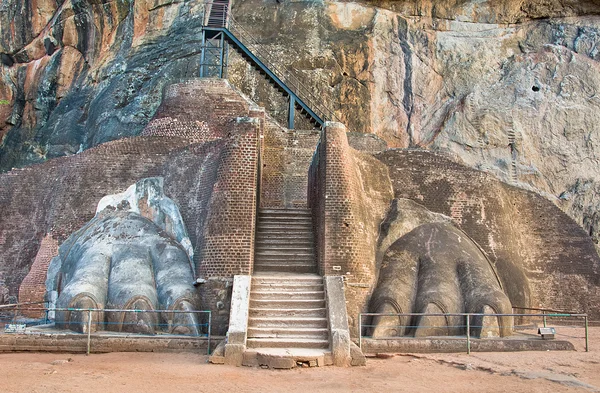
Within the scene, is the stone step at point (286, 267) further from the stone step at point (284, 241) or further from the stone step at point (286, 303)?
the stone step at point (286, 303)

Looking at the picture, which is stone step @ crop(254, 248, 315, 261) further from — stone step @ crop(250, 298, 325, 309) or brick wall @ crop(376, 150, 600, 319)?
brick wall @ crop(376, 150, 600, 319)

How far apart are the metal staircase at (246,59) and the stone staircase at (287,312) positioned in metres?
9.00

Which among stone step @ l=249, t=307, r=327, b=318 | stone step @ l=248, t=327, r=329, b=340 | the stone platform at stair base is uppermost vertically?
stone step @ l=249, t=307, r=327, b=318

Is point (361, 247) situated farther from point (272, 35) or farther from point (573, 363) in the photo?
point (272, 35)

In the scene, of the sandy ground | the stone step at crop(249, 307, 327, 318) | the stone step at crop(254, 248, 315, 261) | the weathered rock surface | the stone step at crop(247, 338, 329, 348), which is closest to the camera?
the sandy ground

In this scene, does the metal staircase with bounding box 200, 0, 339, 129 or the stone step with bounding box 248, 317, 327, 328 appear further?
the metal staircase with bounding box 200, 0, 339, 129

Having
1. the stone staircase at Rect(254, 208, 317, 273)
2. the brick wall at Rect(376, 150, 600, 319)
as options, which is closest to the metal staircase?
the brick wall at Rect(376, 150, 600, 319)

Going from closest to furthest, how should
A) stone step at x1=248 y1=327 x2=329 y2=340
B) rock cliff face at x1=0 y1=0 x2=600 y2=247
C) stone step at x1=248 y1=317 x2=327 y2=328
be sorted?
stone step at x1=248 y1=327 x2=329 y2=340, stone step at x1=248 y1=317 x2=327 y2=328, rock cliff face at x1=0 y1=0 x2=600 y2=247

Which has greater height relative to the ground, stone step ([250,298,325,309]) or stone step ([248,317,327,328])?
stone step ([250,298,325,309])

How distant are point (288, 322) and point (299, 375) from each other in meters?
2.10

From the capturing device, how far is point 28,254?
18812 mm

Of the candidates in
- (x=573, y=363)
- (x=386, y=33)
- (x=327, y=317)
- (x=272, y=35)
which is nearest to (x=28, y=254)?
(x=327, y=317)

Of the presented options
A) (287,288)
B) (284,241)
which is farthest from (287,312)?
(284,241)

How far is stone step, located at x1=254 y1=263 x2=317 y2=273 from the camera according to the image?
14.9 meters
